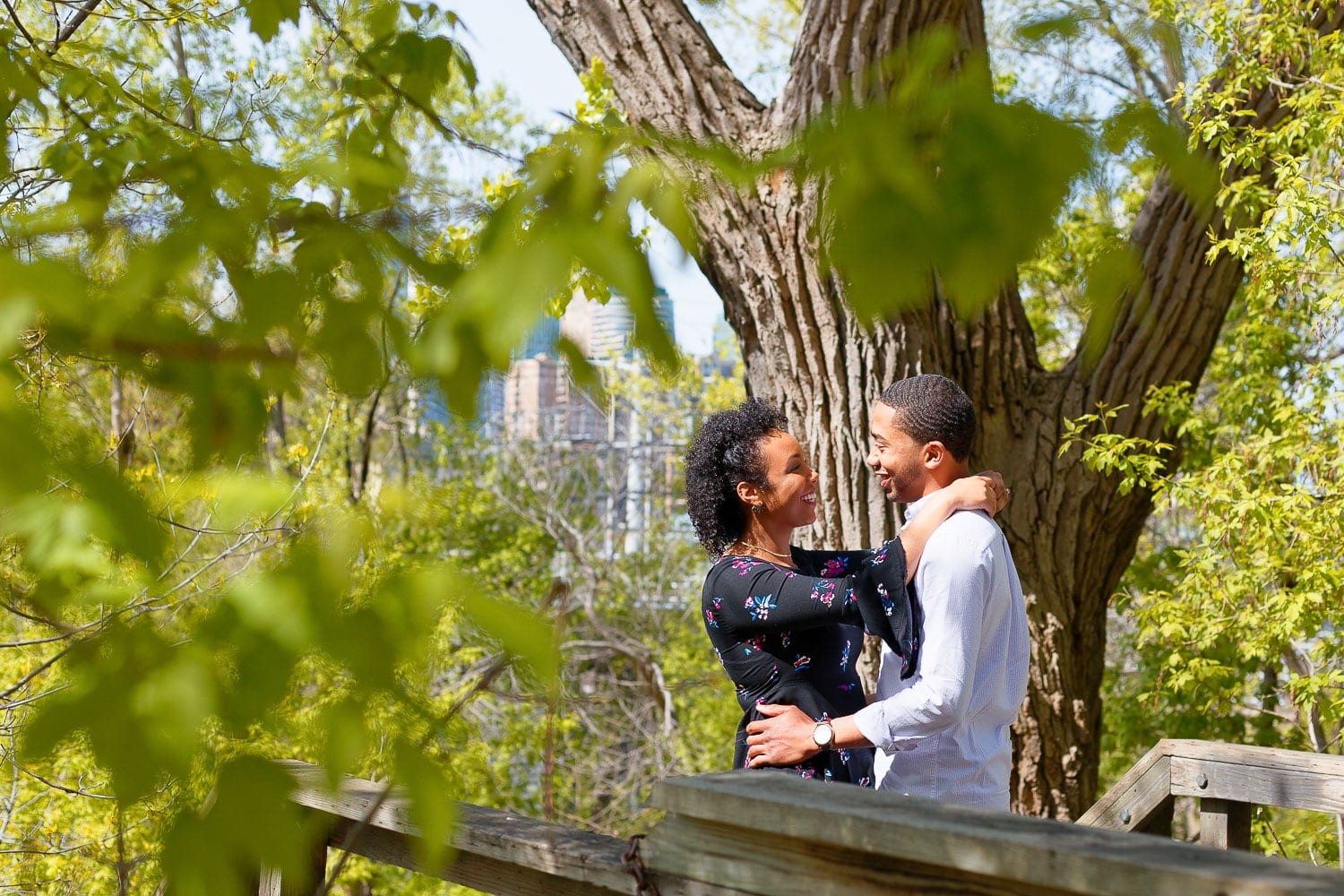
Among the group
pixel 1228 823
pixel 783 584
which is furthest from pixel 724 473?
pixel 1228 823

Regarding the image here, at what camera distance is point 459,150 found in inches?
66.2

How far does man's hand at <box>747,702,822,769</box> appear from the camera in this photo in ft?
7.36

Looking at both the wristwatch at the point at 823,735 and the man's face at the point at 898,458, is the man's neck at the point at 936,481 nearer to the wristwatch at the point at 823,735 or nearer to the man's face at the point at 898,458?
the man's face at the point at 898,458

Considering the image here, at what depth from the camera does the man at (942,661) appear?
83.8 inches

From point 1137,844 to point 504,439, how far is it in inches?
538

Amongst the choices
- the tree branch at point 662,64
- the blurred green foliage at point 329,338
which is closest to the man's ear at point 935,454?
the blurred green foliage at point 329,338

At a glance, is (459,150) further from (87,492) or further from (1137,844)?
(1137,844)

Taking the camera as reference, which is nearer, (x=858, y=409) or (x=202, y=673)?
(x=202, y=673)

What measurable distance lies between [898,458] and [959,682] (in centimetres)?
47

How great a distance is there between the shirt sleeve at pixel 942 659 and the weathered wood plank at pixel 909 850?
0.87m

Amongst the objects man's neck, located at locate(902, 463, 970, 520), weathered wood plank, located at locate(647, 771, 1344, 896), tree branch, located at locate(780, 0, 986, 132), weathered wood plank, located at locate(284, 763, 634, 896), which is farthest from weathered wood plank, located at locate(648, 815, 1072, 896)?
tree branch, located at locate(780, 0, 986, 132)

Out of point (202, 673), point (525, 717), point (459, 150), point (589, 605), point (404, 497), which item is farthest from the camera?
point (589, 605)

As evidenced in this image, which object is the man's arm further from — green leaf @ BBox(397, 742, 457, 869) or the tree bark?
the tree bark

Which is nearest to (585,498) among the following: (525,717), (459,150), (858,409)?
(525,717)
